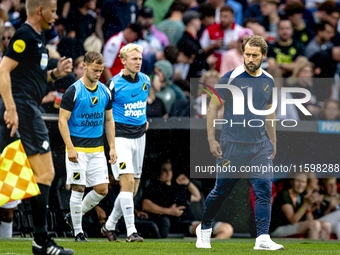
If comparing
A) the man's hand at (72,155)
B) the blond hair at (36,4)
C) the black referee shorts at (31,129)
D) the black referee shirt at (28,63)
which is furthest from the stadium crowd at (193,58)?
the blond hair at (36,4)

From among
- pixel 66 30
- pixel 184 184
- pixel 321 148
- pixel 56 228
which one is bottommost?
pixel 56 228

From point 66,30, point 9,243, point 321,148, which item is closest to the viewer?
point 9,243

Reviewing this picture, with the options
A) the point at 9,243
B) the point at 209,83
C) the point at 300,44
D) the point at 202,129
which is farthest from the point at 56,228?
the point at 300,44

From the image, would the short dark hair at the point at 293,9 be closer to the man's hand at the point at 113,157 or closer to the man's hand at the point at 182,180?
the man's hand at the point at 182,180

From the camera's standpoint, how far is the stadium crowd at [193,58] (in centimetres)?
898

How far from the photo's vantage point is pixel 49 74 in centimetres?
595

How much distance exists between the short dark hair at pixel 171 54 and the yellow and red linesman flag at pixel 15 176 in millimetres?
5799

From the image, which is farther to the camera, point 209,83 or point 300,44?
point 300,44

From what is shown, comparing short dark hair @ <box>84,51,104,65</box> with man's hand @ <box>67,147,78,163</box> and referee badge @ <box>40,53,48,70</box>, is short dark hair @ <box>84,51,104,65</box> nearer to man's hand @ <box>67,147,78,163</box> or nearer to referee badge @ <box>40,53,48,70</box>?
man's hand @ <box>67,147,78,163</box>

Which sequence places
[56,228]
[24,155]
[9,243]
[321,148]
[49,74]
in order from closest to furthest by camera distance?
[24,155]
[49,74]
[9,243]
[56,228]
[321,148]

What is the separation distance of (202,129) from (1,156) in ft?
14.2

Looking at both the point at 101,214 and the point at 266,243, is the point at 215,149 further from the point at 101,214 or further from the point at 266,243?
the point at 101,214

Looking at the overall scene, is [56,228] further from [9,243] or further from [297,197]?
[297,197]

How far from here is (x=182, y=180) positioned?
922 cm
